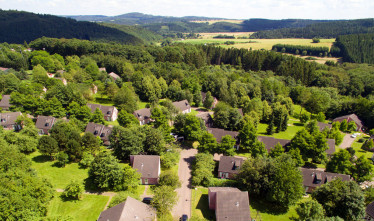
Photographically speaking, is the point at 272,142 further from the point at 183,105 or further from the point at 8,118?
the point at 8,118

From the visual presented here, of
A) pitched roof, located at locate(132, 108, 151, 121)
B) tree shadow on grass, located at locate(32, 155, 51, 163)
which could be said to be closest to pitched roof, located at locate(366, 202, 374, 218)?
pitched roof, located at locate(132, 108, 151, 121)

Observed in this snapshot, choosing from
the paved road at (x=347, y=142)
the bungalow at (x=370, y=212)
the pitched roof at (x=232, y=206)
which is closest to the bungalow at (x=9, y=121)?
the pitched roof at (x=232, y=206)

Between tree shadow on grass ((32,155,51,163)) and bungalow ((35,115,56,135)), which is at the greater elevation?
bungalow ((35,115,56,135))

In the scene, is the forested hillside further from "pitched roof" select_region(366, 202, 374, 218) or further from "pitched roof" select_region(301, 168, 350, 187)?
"pitched roof" select_region(366, 202, 374, 218)

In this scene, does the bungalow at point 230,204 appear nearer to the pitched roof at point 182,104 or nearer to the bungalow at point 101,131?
the bungalow at point 101,131

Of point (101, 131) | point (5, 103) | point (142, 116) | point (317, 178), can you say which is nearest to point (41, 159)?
point (101, 131)

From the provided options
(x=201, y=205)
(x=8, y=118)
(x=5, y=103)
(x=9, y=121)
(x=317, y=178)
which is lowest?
A: (x=201, y=205)

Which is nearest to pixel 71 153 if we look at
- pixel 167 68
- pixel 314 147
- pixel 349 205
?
pixel 349 205
